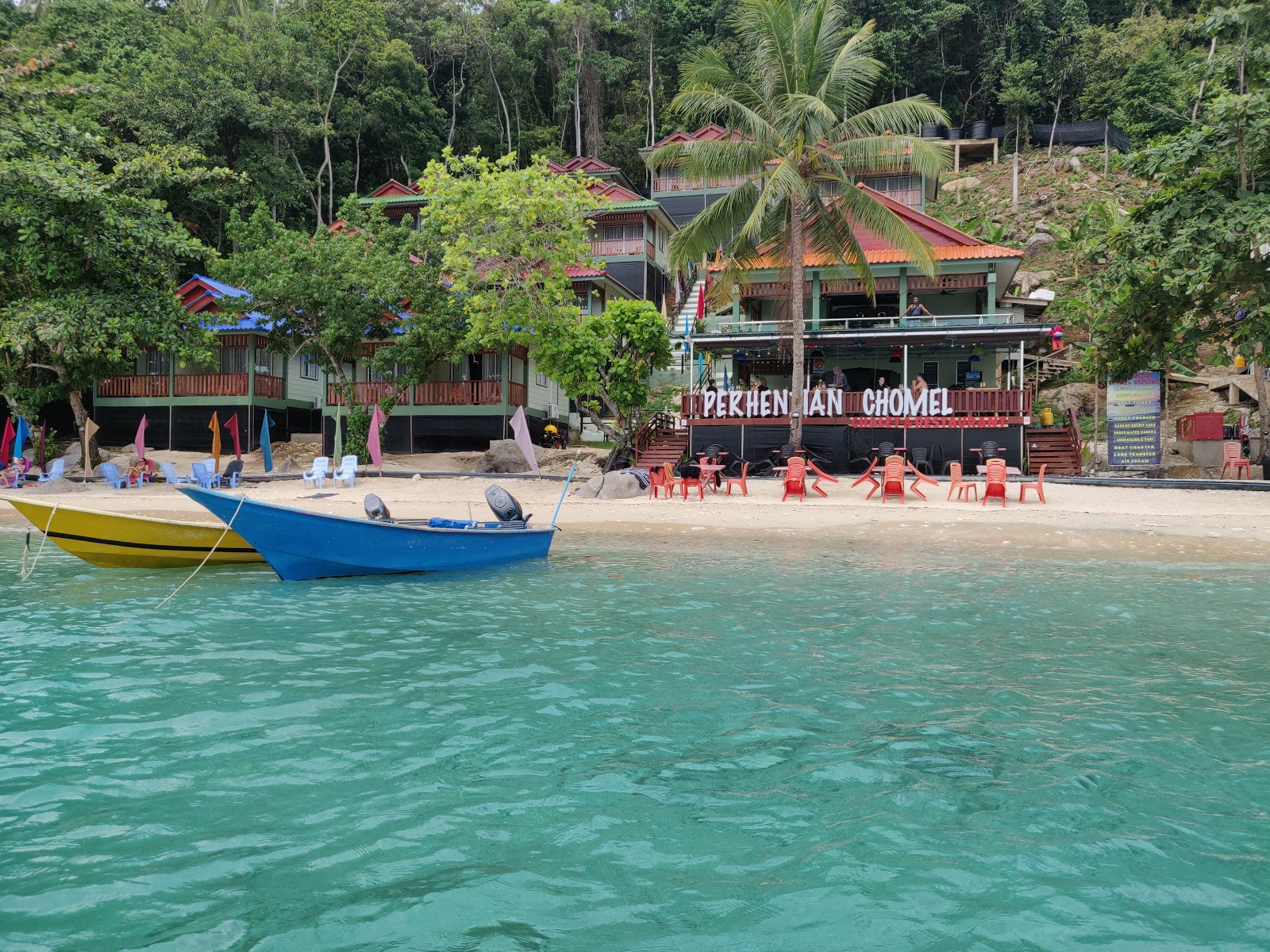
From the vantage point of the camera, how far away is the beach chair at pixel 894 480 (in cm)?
1825

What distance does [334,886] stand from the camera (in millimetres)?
3477

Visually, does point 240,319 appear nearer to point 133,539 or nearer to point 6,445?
point 6,445

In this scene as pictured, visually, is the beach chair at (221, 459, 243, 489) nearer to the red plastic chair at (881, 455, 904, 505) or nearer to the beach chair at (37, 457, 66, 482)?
the beach chair at (37, 457, 66, 482)

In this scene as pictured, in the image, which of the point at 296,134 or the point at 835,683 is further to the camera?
the point at 296,134

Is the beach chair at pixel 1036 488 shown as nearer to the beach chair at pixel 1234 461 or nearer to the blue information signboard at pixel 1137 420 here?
the blue information signboard at pixel 1137 420

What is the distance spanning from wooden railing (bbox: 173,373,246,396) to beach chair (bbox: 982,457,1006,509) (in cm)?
2369

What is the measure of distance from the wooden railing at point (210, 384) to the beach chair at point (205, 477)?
7.52 metres

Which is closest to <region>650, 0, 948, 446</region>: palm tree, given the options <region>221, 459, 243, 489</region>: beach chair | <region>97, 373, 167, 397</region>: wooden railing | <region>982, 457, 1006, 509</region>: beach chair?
<region>982, 457, 1006, 509</region>: beach chair

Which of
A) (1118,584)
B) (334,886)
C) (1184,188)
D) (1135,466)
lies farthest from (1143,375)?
(334,886)

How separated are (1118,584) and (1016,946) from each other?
28.9ft

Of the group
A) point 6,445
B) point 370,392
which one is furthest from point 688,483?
point 6,445

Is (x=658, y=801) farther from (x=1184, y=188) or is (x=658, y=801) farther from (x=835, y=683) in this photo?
(x=1184, y=188)

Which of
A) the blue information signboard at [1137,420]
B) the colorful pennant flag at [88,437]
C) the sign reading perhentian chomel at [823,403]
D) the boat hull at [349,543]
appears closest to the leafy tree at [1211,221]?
the blue information signboard at [1137,420]

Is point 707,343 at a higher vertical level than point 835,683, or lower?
higher
